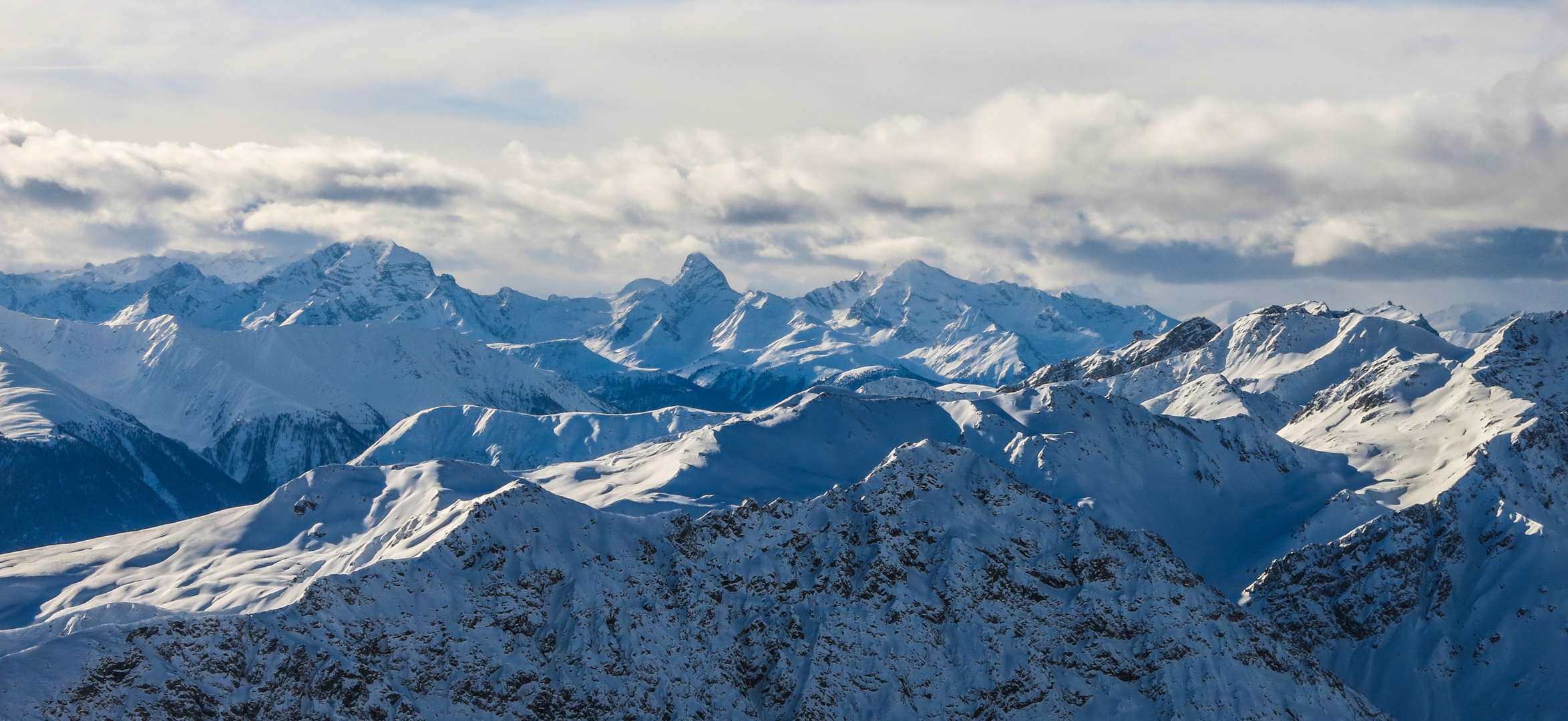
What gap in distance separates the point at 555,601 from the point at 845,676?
39.3 metres

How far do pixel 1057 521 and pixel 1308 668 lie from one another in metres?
40.0

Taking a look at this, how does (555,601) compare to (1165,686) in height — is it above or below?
above

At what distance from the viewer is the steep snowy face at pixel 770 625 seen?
483 feet

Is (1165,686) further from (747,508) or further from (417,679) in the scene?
(417,679)

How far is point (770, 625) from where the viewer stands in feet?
570

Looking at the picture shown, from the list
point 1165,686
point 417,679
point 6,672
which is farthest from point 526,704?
point 1165,686

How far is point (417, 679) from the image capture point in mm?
149250

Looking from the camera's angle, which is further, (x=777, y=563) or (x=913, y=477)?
(x=913, y=477)

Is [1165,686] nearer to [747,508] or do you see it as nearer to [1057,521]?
[1057,521]

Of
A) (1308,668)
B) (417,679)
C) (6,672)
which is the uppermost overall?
(6,672)

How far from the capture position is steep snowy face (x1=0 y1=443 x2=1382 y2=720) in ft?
483

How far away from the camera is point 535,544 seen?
551ft

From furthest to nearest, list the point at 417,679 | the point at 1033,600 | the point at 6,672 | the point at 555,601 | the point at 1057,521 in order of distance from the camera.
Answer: the point at 1057,521 < the point at 1033,600 < the point at 555,601 < the point at 417,679 < the point at 6,672

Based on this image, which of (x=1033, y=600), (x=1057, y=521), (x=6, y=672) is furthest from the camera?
(x=1057, y=521)
